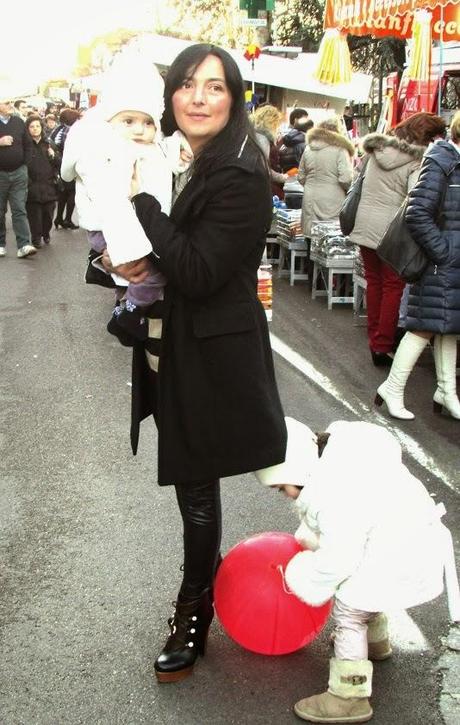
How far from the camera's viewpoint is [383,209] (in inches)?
299

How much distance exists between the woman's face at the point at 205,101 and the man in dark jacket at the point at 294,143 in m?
12.0

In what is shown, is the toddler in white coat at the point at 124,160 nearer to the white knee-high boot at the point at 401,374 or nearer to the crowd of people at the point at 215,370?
the crowd of people at the point at 215,370

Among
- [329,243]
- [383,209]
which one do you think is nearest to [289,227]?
[329,243]

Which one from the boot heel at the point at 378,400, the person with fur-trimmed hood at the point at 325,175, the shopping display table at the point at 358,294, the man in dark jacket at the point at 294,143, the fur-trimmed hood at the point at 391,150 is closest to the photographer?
the boot heel at the point at 378,400

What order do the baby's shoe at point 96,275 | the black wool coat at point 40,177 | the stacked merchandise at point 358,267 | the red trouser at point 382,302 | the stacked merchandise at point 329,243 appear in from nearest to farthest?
the baby's shoe at point 96,275, the red trouser at point 382,302, the stacked merchandise at point 358,267, the stacked merchandise at point 329,243, the black wool coat at point 40,177

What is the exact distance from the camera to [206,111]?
9.25ft

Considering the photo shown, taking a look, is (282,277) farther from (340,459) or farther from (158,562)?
(340,459)

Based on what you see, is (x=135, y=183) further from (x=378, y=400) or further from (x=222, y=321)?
(x=378, y=400)

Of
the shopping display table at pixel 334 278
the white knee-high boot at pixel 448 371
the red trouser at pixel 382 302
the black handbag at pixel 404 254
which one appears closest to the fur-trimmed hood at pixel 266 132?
the shopping display table at pixel 334 278

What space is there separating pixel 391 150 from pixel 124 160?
4924 mm

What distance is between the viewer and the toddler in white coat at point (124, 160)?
9.12 feet

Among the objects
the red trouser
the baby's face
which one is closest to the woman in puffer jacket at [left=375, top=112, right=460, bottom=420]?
the red trouser

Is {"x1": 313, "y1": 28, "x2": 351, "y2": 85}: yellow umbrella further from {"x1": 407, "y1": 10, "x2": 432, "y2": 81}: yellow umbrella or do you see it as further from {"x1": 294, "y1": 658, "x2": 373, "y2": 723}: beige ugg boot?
{"x1": 294, "y1": 658, "x2": 373, "y2": 723}: beige ugg boot

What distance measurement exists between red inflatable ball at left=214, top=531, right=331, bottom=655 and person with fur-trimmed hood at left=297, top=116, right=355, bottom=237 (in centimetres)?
756
